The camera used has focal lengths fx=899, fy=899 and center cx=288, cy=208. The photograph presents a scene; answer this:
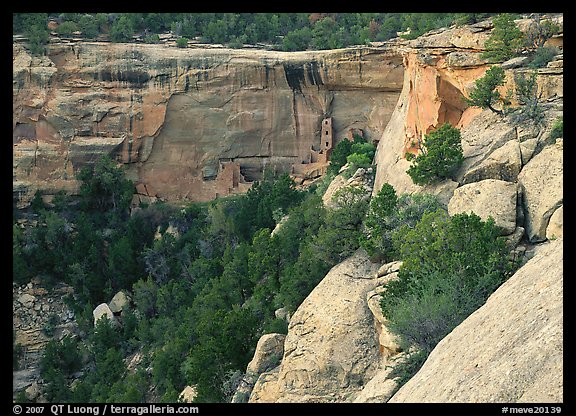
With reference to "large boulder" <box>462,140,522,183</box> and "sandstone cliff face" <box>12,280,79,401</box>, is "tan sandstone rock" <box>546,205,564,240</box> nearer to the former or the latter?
"large boulder" <box>462,140,522,183</box>

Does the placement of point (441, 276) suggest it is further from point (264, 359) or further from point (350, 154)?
point (350, 154)

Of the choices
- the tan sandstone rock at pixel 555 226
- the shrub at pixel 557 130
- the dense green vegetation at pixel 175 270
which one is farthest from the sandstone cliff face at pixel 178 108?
the tan sandstone rock at pixel 555 226

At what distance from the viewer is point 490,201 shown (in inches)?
845

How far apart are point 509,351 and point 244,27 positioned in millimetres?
41485

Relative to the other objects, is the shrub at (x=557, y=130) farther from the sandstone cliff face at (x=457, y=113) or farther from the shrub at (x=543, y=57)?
the shrub at (x=543, y=57)

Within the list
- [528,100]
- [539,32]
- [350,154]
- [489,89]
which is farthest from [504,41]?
[350,154]

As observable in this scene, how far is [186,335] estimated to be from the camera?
1169 inches

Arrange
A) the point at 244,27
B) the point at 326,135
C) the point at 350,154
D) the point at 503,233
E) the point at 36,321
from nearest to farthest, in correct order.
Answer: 1. the point at 503,233
2. the point at 36,321
3. the point at 350,154
4. the point at 326,135
5. the point at 244,27

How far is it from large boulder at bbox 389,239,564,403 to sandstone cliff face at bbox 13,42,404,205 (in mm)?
27167

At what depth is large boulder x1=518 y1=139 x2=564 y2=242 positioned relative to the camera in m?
20.7

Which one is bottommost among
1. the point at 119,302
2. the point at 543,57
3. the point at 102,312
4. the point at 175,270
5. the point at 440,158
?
the point at 102,312

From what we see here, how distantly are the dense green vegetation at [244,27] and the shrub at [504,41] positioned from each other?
17.1 m

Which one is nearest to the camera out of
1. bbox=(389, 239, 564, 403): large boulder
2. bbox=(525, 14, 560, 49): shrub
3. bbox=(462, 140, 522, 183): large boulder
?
bbox=(389, 239, 564, 403): large boulder

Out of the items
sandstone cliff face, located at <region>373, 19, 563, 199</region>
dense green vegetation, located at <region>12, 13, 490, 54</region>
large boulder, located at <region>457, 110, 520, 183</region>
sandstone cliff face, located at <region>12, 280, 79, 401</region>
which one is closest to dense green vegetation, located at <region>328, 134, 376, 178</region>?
sandstone cliff face, located at <region>373, 19, 563, 199</region>
